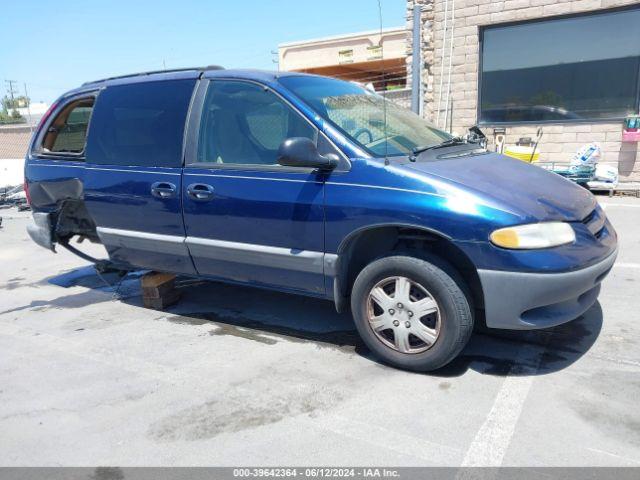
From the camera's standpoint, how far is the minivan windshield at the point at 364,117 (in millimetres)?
3445

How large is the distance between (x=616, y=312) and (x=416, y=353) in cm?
194

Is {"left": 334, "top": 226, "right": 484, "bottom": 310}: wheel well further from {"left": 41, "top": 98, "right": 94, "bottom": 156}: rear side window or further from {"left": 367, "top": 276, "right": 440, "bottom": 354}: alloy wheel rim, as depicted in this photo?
{"left": 41, "top": 98, "right": 94, "bottom": 156}: rear side window

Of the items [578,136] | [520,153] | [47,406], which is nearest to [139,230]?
[47,406]

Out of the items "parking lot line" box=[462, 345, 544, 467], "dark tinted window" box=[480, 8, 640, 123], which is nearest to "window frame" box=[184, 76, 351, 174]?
"parking lot line" box=[462, 345, 544, 467]

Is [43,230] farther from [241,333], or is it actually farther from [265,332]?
[265,332]

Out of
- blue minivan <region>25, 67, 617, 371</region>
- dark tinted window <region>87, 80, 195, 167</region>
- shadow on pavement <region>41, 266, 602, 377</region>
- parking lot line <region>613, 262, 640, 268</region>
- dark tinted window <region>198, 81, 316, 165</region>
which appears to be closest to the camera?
blue minivan <region>25, 67, 617, 371</region>

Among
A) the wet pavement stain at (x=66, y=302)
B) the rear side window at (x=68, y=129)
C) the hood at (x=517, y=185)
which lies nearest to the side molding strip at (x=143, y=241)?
the wet pavement stain at (x=66, y=302)

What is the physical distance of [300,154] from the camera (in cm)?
312

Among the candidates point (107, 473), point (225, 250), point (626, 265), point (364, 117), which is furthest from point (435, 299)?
point (626, 265)

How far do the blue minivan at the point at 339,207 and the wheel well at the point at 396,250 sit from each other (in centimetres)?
1

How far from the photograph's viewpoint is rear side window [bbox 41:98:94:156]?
16.1ft

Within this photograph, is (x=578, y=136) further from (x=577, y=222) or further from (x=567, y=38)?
(x=577, y=222)

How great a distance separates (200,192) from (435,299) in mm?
1864

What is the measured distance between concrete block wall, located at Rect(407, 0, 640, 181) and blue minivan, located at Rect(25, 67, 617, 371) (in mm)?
7517
